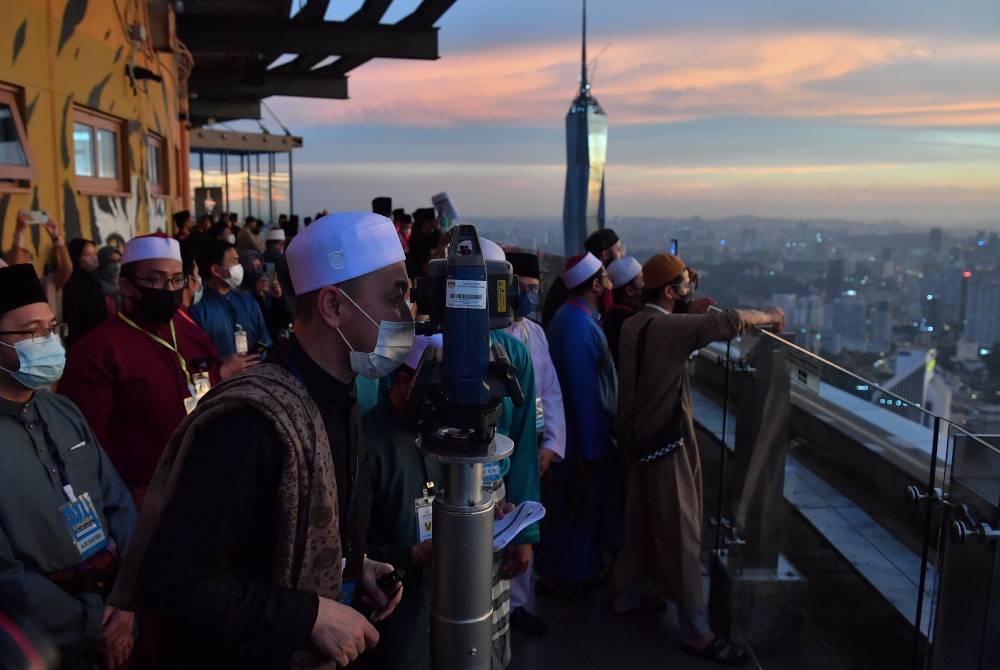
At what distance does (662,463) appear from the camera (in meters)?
3.96

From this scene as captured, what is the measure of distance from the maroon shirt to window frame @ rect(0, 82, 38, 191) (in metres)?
2.73

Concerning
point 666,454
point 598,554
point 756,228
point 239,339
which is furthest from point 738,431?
point 756,228

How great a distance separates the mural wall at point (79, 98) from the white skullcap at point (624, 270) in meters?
4.13

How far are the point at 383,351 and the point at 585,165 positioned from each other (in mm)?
15585

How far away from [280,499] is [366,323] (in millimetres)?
437

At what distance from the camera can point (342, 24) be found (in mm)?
13094

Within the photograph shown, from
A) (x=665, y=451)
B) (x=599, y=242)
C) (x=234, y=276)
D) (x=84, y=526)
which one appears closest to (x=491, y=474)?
(x=84, y=526)

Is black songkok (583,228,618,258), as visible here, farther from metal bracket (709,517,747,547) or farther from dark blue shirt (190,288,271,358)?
dark blue shirt (190,288,271,358)

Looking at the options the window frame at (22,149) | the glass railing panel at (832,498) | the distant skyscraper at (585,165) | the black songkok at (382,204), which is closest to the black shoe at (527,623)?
the glass railing panel at (832,498)

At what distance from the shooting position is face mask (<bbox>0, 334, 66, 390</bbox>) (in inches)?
91.2

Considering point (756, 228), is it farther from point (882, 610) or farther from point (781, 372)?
point (882, 610)

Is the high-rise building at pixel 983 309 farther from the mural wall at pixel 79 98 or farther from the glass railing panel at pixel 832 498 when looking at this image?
the mural wall at pixel 79 98

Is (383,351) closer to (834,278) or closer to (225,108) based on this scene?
(834,278)

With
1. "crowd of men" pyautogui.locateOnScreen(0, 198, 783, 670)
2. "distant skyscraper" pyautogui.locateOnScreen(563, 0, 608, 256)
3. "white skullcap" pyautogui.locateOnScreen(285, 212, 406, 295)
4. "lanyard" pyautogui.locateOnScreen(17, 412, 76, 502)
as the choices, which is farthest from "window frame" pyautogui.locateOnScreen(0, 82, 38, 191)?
"distant skyscraper" pyautogui.locateOnScreen(563, 0, 608, 256)
